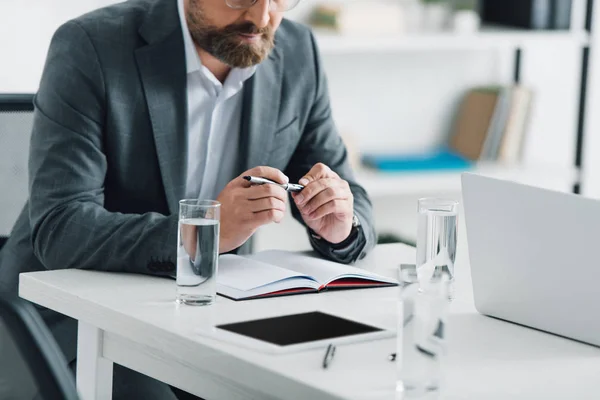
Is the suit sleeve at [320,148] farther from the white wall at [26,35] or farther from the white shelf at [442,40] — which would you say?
the white wall at [26,35]

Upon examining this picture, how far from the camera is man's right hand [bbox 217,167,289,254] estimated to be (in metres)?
1.66

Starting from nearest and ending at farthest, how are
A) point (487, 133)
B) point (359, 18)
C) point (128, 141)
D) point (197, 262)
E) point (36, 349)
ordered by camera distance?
point (36, 349) → point (197, 262) → point (128, 141) → point (359, 18) → point (487, 133)

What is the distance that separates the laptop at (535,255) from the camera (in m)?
1.35

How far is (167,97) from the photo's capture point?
76.7 inches

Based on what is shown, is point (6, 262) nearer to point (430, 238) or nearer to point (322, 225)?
point (322, 225)

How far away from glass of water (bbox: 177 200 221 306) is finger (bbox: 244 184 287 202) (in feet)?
0.50

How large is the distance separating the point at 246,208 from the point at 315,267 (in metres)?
0.16

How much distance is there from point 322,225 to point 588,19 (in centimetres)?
220

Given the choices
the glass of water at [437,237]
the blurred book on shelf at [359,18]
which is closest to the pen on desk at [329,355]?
the glass of water at [437,237]

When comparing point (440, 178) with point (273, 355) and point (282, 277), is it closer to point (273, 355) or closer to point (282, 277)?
point (282, 277)

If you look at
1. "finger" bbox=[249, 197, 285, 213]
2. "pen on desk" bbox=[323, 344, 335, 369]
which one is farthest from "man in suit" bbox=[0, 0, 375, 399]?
"pen on desk" bbox=[323, 344, 335, 369]

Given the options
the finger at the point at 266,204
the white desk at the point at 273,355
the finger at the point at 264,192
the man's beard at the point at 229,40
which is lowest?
the white desk at the point at 273,355

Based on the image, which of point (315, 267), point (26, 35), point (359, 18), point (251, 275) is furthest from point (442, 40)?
point (251, 275)

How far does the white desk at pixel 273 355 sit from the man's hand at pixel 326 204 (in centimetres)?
18
